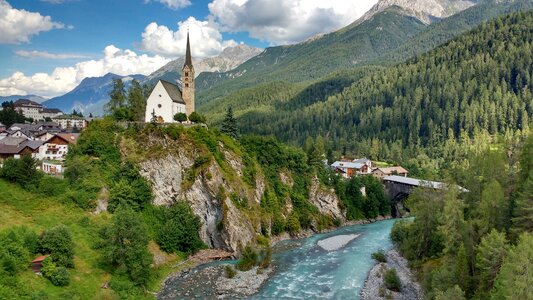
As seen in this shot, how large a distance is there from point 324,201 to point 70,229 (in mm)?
55908

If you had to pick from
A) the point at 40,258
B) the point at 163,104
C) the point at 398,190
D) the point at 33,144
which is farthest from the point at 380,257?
the point at 33,144

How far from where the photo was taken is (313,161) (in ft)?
322

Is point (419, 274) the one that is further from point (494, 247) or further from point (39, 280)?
point (39, 280)

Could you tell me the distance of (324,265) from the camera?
5981cm

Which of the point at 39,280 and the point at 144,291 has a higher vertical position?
the point at 39,280

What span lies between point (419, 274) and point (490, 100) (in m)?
146

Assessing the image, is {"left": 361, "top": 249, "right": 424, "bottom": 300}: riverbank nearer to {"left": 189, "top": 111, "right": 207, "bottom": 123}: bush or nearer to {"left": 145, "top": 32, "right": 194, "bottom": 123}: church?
{"left": 189, "top": 111, "right": 207, "bottom": 123}: bush

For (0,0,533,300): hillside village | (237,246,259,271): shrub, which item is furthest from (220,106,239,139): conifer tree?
(237,246,259,271): shrub

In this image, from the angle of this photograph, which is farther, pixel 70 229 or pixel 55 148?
pixel 55 148

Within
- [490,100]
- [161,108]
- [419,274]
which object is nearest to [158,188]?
[161,108]

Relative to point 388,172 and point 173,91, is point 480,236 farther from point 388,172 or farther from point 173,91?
point 388,172

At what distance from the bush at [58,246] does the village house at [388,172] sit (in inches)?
3592

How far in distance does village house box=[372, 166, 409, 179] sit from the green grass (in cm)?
7651

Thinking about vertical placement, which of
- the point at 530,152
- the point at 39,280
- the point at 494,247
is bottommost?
the point at 39,280
